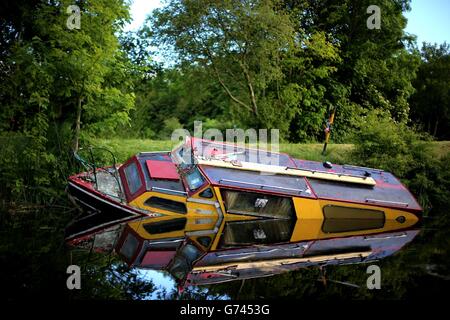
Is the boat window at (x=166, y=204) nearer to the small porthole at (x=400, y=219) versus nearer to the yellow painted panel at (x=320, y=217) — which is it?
the yellow painted panel at (x=320, y=217)

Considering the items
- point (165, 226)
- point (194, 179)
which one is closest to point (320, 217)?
point (194, 179)

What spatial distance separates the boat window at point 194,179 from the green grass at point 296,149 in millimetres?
4029

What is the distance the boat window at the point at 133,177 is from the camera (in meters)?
14.5

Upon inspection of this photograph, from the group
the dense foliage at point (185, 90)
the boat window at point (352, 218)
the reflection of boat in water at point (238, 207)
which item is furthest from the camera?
the boat window at point (352, 218)

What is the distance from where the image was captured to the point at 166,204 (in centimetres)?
1439

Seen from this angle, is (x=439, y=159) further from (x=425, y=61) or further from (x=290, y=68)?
(x=425, y=61)

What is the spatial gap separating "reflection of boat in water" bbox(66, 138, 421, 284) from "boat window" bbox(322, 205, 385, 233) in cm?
3

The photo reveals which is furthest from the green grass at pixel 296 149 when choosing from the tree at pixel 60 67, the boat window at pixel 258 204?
the boat window at pixel 258 204

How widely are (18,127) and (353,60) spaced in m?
Answer: 15.8

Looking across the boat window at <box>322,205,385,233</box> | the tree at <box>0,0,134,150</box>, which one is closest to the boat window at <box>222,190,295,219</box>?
the boat window at <box>322,205,385,233</box>

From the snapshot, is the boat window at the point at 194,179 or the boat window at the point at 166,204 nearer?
the boat window at the point at 166,204

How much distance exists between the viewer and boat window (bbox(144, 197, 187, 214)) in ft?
46.8

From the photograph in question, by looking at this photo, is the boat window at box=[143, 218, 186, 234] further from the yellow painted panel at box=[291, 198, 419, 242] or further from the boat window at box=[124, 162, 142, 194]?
the yellow painted panel at box=[291, 198, 419, 242]

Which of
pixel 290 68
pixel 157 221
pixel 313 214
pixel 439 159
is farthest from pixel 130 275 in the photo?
pixel 290 68
